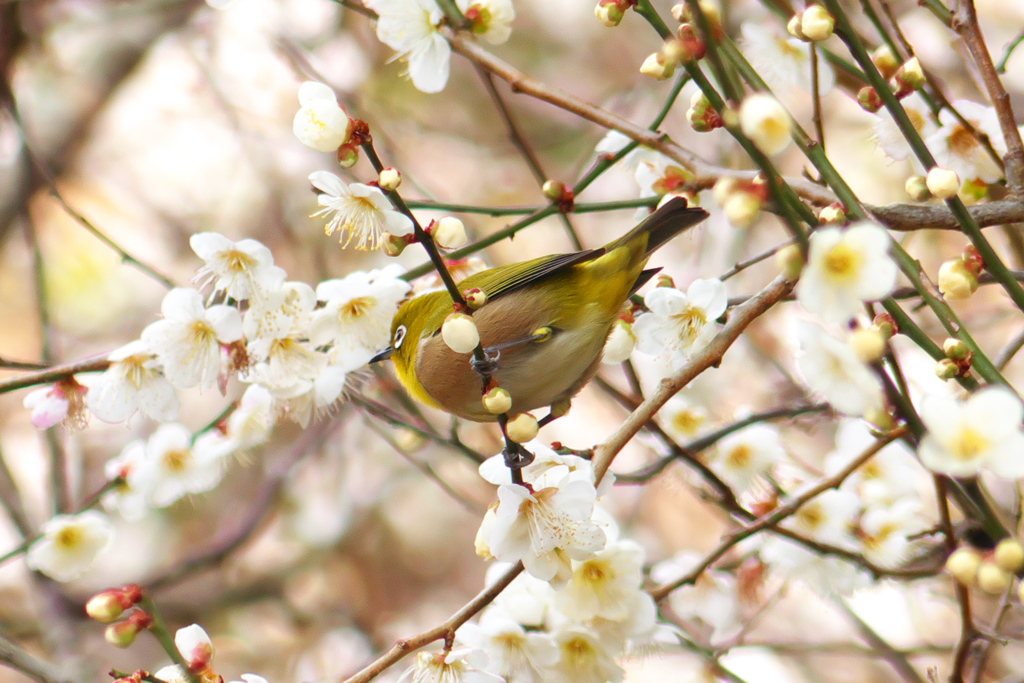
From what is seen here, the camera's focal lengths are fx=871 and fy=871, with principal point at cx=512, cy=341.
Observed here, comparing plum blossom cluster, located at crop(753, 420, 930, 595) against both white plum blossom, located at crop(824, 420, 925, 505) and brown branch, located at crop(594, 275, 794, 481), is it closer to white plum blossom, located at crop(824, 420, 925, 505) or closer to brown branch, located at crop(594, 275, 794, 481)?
white plum blossom, located at crop(824, 420, 925, 505)

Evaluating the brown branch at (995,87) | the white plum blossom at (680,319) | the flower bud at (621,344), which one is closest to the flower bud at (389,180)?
the white plum blossom at (680,319)

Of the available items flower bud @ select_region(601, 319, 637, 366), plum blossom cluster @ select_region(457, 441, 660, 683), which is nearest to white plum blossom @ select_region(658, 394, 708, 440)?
flower bud @ select_region(601, 319, 637, 366)

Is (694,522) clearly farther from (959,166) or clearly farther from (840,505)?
(959,166)

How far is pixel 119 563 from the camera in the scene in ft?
21.0

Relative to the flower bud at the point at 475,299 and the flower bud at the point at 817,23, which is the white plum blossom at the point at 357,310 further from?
the flower bud at the point at 817,23

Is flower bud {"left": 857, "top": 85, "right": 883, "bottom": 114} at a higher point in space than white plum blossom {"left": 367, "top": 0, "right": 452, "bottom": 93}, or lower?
lower

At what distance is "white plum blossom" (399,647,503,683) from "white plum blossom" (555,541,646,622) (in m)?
0.39

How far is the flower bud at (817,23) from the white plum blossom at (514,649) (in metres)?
1.48

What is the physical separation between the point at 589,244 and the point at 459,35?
13.7ft

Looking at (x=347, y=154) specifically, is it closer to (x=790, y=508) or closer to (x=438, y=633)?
(x=438, y=633)

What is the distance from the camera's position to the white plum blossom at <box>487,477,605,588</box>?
1.68 metres

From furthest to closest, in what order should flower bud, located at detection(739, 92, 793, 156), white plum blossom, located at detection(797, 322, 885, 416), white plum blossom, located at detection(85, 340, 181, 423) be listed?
white plum blossom, located at detection(85, 340, 181, 423), white plum blossom, located at detection(797, 322, 885, 416), flower bud, located at detection(739, 92, 793, 156)

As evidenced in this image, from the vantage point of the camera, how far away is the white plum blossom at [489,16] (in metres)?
1.97

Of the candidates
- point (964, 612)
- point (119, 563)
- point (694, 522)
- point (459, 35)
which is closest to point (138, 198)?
point (119, 563)
